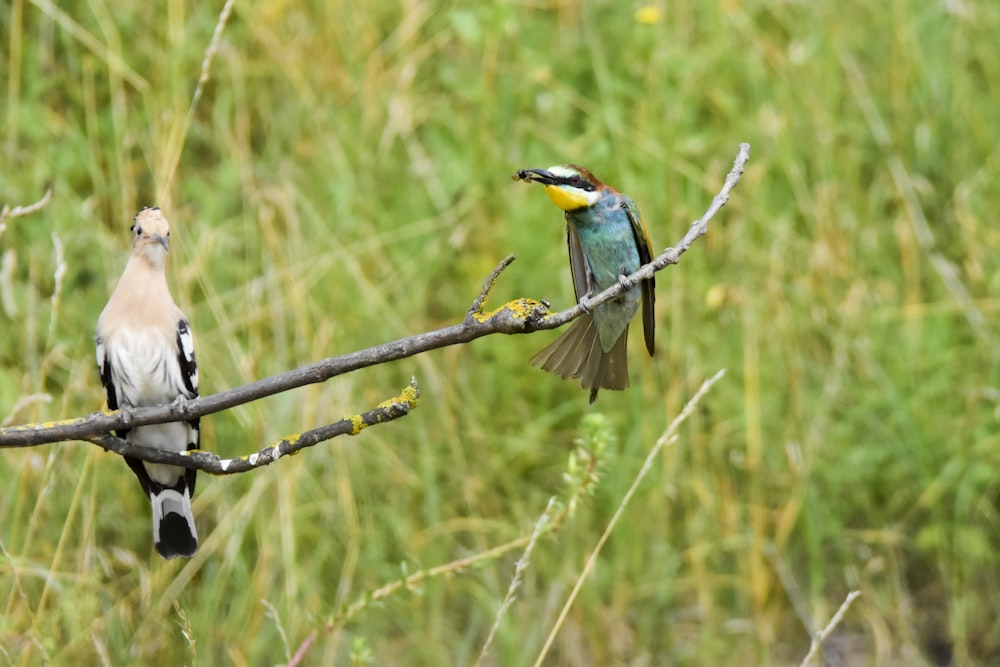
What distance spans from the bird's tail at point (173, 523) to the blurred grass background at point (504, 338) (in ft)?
1.48

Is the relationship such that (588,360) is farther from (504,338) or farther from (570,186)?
(504,338)

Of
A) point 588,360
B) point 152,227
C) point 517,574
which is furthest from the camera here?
point 588,360

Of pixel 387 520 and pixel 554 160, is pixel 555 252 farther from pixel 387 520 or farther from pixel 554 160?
pixel 387 520

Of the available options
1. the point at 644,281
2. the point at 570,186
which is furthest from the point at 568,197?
the point at 644,281

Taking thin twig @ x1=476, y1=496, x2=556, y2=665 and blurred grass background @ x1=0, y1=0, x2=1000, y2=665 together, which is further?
blurred grass background @ x1=0, y1=0, x2=1000, y2=665

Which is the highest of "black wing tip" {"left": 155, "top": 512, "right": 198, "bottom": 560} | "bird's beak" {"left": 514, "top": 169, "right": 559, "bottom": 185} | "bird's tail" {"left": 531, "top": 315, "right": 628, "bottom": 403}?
"bird's beak" {"left": 514, "top": 169, "right": 559, "bottom": 185}

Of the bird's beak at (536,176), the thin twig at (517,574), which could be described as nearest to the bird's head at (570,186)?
the bird's beak at (536,176)

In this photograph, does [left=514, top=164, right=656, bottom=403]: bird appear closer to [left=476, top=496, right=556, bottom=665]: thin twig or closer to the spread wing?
the spread wing

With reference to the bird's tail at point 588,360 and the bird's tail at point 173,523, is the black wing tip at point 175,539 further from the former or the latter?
the bird's tail at point 588,360

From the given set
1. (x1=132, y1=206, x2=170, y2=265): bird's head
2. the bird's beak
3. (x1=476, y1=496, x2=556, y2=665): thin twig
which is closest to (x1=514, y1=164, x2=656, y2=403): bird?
the bird's beak

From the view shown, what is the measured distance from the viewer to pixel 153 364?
9.24 feet

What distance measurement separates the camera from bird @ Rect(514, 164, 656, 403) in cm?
304

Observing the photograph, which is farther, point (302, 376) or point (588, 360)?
point (588, 360)

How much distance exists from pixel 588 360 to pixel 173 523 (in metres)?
1.01
